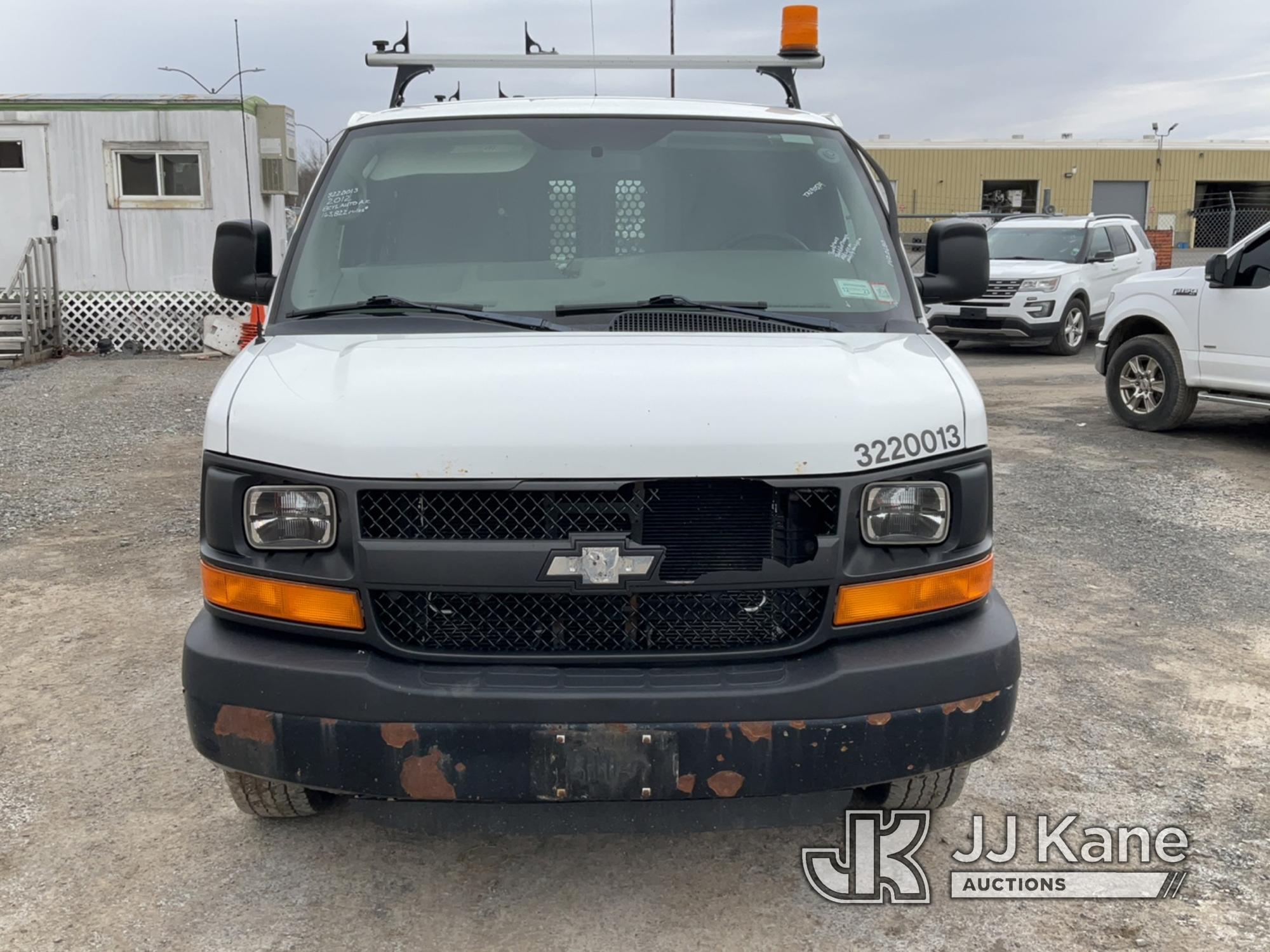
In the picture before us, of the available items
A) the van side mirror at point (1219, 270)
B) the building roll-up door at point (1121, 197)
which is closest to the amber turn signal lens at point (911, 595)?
the van side mirror at point (1219, 270)

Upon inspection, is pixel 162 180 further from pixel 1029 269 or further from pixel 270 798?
pixel 270 798

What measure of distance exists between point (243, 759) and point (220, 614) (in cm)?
36

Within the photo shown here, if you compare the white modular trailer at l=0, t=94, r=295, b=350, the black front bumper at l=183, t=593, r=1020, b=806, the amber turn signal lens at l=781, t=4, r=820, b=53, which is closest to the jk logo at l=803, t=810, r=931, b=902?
the black front bumper at l=183, t=593, r=1020, b=806

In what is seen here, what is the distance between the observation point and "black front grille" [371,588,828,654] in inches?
106

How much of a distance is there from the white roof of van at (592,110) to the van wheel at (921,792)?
Result: 2274 mm

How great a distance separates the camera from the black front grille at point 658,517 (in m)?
2.64

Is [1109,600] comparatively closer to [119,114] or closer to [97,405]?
[97,405]

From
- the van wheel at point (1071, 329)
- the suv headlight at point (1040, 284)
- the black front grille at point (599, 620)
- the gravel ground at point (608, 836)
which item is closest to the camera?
the black front grille at point (599, 620)

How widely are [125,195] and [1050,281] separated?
1354 cm

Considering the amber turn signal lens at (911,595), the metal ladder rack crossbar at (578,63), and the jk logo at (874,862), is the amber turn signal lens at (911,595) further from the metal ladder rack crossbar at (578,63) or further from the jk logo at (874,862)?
the metal ladder rack crossbar at (578,63)

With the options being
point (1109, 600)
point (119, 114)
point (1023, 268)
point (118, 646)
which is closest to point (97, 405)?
point (119, 114)

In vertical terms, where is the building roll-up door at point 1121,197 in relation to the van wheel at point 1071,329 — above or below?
above

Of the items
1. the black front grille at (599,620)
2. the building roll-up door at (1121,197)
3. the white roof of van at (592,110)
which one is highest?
the building roll-up door at (1121,197)

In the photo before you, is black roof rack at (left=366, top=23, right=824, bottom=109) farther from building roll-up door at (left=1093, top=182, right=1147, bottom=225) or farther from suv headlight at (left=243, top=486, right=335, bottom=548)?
building roll-up door at (left=1093, top=182, right=1147, bottom=225)
